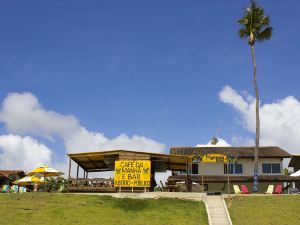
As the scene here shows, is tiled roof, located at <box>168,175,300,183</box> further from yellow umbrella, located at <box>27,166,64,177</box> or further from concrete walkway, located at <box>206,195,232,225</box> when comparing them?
yellow umbrella, located at <box>27,166,64,177</box>

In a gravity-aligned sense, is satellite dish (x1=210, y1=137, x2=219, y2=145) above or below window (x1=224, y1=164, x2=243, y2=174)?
above

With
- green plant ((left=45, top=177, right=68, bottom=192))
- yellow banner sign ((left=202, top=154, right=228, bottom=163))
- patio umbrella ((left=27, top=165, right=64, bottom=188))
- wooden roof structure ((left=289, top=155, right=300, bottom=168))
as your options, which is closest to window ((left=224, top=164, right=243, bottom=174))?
wooden roof structure ((left=289, top=155, right=300, bottom=168))

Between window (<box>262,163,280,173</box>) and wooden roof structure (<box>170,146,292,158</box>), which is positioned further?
window (<box>262,163,280,173</box>)

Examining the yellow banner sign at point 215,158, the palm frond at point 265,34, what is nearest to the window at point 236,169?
the yellow banner sign at point 215,158

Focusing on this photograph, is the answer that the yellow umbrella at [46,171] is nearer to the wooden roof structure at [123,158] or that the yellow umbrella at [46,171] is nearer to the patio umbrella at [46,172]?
the patio umbrella at [46,172]

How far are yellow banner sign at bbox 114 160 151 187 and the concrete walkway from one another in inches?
219

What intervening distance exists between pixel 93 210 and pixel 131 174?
762 centimetres

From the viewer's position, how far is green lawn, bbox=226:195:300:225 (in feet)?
93.8

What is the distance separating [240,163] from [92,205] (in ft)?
83.2

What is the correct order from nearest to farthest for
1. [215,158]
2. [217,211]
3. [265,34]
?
[217,211] → [215,158] → [265,34]

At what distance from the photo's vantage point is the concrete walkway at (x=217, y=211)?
96.5 feet

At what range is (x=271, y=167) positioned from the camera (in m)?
51.6

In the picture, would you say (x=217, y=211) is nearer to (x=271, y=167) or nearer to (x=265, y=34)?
(x=271, y=167)

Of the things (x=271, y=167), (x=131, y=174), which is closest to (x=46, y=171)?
(x=131, y=174)
